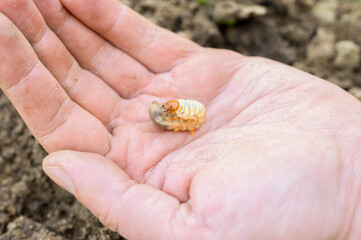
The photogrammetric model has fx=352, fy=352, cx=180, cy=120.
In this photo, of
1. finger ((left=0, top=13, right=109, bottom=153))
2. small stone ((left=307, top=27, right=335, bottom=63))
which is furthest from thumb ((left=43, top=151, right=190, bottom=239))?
small stone ((left=307, top=27, right=335, bottom=63))

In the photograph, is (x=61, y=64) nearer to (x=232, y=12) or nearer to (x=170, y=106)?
(x=170, y=106)

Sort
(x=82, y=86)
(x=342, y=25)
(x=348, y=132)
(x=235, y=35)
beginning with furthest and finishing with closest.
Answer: (x=342, y=25) < (x=235, y=35) < (x=82, y=86) < (x=348, y=132)

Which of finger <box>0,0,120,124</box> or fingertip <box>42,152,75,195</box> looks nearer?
fingertip <box>42,152,75,195</box>

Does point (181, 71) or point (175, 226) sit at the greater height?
point (181, 71)

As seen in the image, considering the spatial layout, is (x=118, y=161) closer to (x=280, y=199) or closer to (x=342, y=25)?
(x=280, y=199)

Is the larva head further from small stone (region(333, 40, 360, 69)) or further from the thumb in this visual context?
small stone (region(333, 40, 360, 69))

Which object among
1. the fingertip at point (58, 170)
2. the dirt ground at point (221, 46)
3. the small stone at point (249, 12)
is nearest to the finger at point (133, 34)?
the dirt ground at point (221, 46)

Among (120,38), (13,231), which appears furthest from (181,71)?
(13,231)
